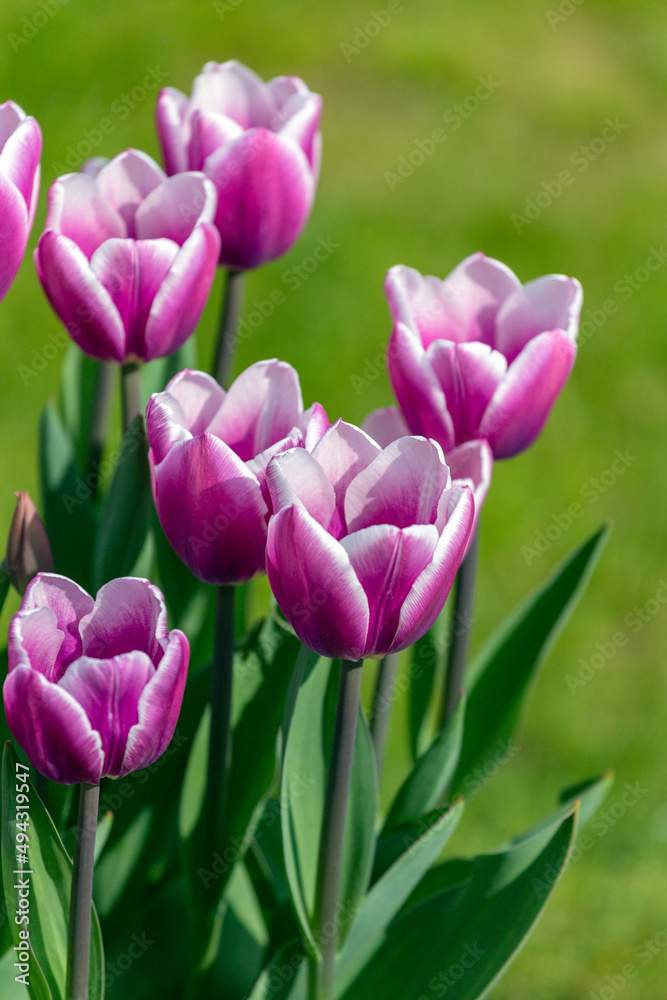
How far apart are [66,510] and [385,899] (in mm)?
448

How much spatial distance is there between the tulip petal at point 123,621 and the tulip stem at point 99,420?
0.45 m

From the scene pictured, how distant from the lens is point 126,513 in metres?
0.95

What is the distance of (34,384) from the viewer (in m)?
2.62

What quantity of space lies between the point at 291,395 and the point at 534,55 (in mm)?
3423

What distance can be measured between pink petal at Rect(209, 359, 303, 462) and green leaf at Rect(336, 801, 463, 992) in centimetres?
32

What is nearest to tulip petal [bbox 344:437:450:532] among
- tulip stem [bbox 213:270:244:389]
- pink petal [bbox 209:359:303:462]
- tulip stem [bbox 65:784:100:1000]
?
pink petal [bbox 209:359:303:462]

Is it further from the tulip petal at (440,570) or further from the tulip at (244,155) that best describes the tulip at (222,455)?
the tulip at (244,155)

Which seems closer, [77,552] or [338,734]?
[338,734]

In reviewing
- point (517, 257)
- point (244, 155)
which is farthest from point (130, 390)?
point (517, 257)

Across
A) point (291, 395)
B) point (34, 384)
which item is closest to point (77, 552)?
point (291, 395)

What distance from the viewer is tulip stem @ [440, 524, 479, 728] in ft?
3.38

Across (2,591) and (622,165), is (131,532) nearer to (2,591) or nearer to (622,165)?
(2,591)

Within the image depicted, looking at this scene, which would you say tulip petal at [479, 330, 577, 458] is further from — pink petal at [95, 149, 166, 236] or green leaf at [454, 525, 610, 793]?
pink petal at [95, 149, 166, 236]

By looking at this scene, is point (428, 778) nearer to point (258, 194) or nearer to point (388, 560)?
point (388, 560)
